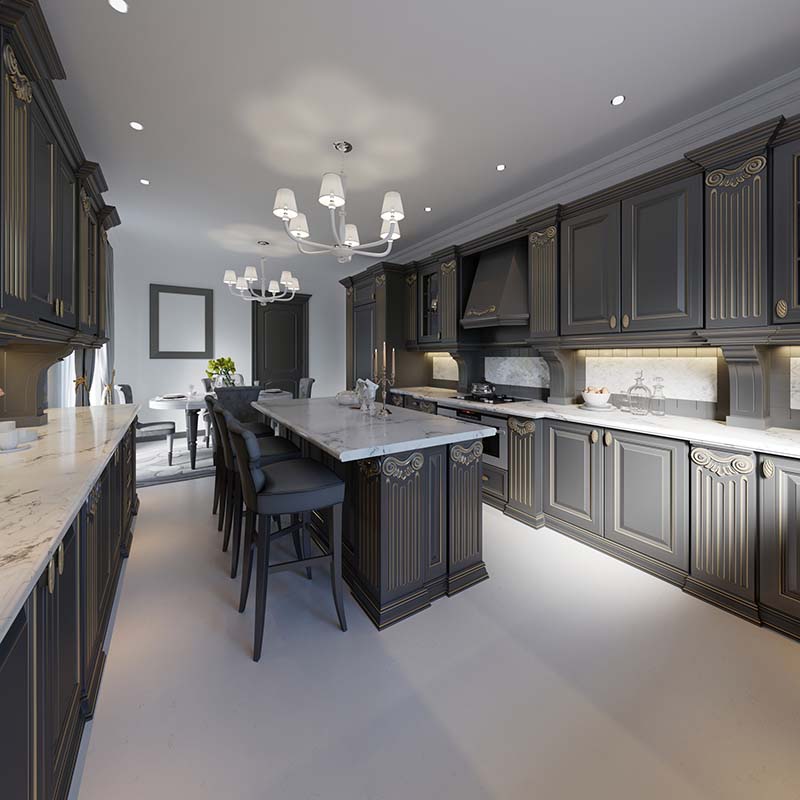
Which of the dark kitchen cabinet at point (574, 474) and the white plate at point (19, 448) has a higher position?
the white plate at point (19, 448)

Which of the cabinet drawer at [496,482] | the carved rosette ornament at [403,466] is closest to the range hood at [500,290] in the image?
the cabinet drawer at [496,482]

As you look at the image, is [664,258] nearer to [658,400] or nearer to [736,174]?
[736,174]

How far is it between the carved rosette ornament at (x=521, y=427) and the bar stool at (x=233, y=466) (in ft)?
5.52

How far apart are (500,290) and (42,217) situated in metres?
3.29

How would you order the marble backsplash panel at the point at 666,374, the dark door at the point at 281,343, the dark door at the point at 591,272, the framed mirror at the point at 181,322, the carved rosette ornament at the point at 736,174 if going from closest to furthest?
the carved rosette ornament at the point at 736,174 → the marble backsplash panel at the point at 666,374 → the dark door at the point at 591,272 → the framed mirror at the point at 181,322 → the dark door at the point at 281,343

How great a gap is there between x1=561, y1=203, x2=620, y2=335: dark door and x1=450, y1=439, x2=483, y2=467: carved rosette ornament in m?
1.42

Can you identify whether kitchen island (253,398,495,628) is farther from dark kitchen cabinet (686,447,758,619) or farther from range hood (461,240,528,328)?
range hood (461,240,528,328)

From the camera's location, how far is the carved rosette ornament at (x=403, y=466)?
1.97 metres

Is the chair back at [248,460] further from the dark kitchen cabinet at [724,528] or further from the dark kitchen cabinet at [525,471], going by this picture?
the dark kitchen cabinet at [724,528]

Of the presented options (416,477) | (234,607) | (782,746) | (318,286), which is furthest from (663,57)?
(318,286)

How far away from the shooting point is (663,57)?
7.01ft

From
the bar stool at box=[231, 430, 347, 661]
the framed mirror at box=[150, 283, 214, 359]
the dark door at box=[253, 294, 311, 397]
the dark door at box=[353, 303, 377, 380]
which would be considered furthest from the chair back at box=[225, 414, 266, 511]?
the dark door at box=[253, 294, 311, 397]

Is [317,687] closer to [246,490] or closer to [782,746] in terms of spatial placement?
[246,490]

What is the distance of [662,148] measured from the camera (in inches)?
116
